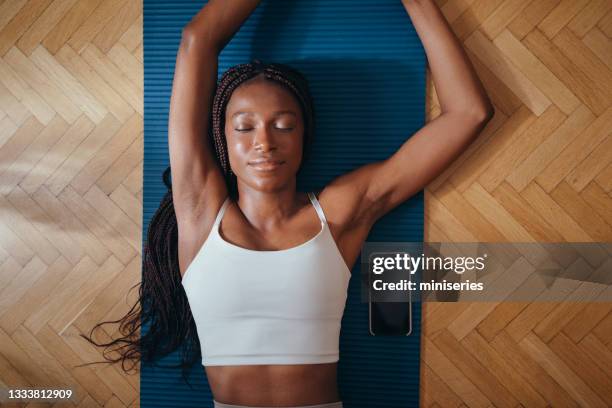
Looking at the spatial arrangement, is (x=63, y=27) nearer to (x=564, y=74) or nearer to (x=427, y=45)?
(x=427, y=45)

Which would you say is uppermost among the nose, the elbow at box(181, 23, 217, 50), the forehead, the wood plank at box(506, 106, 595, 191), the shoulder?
the elbow at box(181, 23, 217, 50)

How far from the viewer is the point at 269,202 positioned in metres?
2.05

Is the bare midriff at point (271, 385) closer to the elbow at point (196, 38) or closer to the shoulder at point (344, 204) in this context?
the shoulder at point (344, 204)

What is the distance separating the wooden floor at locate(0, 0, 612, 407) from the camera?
7.27 feet

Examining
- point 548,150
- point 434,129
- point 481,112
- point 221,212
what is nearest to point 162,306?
point 221,212

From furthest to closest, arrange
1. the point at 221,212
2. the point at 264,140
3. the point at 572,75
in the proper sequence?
the point at 572,75 → the point at 221,212 → the point at 264,140

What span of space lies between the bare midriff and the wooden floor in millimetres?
612

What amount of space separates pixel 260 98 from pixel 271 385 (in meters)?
1.17

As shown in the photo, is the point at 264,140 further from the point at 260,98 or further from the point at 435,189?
the point at 435,189

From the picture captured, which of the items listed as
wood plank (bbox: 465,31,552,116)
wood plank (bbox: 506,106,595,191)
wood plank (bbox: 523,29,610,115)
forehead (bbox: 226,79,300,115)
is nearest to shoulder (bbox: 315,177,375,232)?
forehead (bbox: 226,79,300,115)

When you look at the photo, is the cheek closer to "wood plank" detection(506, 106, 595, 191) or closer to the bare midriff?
the bare midriff

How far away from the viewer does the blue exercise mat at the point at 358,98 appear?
2.24 m

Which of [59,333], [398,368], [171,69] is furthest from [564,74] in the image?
[59,333]

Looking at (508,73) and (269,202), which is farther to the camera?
(508,73)
